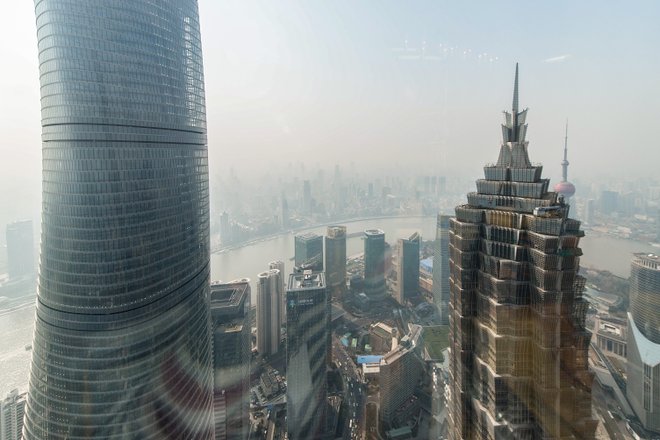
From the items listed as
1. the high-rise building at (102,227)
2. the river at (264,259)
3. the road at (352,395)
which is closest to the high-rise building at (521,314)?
the high-rise building at (102,227)

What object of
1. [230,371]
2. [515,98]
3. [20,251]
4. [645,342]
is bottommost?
[230,371]

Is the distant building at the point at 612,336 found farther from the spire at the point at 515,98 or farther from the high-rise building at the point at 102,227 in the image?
the high-rise building at the point at 102,227

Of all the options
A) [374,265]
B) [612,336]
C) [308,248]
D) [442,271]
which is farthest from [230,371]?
[612,336]

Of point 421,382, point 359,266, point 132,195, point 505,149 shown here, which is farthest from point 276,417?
point 359,266

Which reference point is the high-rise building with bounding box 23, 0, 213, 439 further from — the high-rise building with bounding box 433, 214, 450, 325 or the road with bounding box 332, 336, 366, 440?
the high-rise building with bounding box 433, 214, 450, 325

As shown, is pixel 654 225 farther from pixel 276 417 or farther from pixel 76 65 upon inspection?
pixel 76 65

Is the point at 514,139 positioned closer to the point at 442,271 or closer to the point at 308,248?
the point at 442,271
